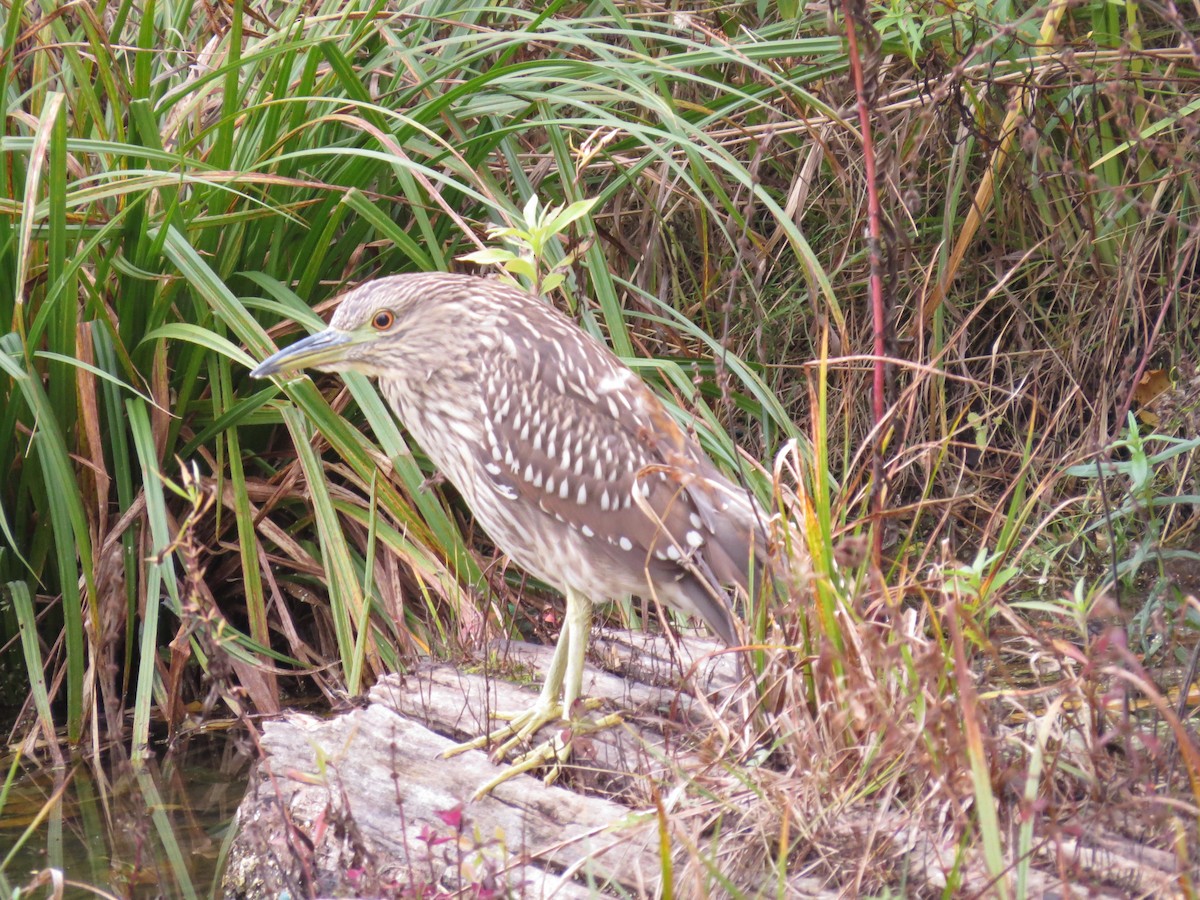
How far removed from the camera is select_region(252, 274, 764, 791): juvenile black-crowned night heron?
3168 millimetres

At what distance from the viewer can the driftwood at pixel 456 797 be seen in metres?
2.61

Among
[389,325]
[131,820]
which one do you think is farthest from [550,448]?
[131,820]

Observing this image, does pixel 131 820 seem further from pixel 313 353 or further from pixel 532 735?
pixel 313 353

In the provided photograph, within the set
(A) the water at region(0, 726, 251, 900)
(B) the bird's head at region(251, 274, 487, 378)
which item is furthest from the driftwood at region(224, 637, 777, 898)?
(B) the bird's head at region(251, 274, 487, 378)

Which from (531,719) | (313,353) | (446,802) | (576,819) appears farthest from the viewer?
(313,353)

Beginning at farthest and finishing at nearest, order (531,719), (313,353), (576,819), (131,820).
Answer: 1. (131,820)
2. (313,353)
3. (531,719)
4. (576,819)

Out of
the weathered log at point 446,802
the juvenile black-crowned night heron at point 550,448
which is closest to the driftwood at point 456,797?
the weathered log at point 446,802

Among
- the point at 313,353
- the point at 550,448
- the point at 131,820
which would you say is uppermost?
the point at 313,353

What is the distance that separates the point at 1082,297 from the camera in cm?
500

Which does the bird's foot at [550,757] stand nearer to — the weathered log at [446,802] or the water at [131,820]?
the weathered log at [446,802]

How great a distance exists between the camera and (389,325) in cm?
339

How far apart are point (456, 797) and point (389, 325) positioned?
1.20 meters

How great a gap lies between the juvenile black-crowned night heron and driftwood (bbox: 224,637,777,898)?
0.13 meters

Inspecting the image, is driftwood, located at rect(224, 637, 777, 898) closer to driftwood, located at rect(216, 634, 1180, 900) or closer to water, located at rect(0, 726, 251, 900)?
driftwood, located at rect(216, 634, 1180, 900)
